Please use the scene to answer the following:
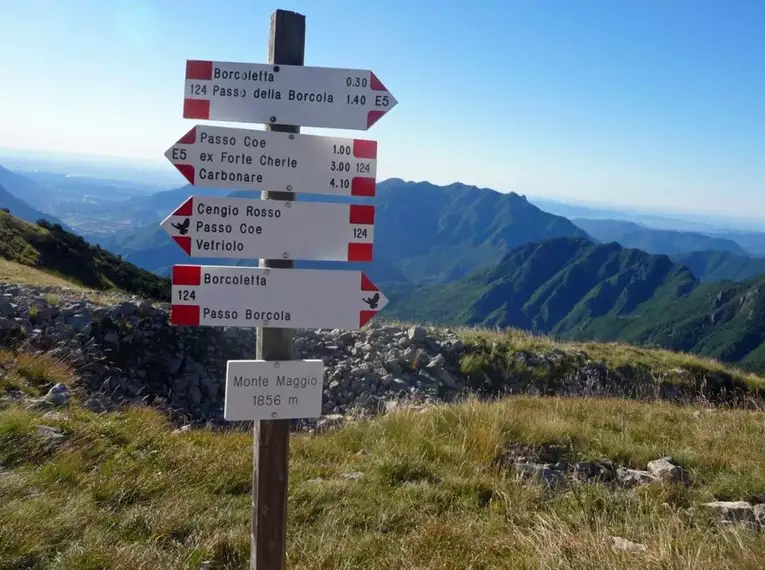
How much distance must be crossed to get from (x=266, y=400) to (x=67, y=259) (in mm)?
30653

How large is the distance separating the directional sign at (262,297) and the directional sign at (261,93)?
31.4 inches

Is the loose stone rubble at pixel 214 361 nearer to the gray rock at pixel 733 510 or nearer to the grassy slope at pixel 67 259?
the gray rock at pixel 733 510

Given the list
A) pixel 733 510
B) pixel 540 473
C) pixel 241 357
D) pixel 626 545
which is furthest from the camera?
pixel 241 357

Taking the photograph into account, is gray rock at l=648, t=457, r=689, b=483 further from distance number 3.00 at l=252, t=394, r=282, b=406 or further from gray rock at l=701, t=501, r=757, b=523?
distance number 3.00 at l=252, t=394, r=282, b=406

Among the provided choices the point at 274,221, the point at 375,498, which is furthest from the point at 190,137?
the point at 375,498

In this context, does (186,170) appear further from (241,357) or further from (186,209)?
(241,357)

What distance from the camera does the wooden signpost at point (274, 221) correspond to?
303cm

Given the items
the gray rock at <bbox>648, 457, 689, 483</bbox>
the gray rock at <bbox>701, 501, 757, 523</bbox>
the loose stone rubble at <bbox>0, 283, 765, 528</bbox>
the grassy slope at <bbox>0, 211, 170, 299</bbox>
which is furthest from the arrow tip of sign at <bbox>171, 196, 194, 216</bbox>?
the grassy slope at <bbox>0, 211, 170, 299</bbox>

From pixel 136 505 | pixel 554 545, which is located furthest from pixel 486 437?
pixel 136 505

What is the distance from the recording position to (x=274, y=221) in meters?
3.06

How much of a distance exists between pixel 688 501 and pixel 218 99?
15.9ft

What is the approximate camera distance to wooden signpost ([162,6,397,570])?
3.03m

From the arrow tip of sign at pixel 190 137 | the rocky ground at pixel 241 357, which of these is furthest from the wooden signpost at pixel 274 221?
the rocky ground at pixel 241 357

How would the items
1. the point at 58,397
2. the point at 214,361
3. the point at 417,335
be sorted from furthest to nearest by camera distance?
the point at 417,335, the point at 214,361, the point at 58,397
